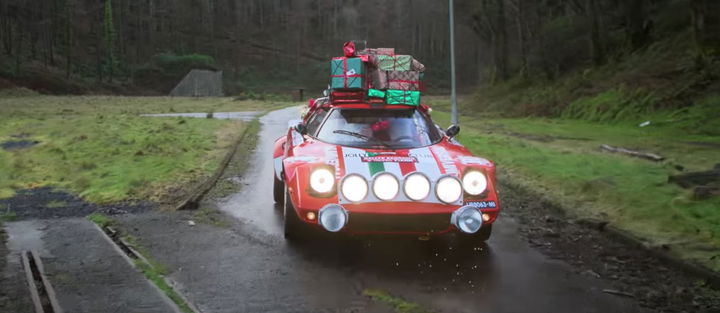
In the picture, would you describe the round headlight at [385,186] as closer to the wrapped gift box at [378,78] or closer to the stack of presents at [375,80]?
the stack of presents at [375,80]

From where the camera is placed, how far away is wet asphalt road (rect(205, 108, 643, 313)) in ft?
15.6

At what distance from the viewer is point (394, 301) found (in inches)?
188

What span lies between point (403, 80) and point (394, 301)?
3776mm

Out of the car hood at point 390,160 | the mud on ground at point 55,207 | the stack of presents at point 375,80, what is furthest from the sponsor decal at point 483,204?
the mud on ground at point 55,207

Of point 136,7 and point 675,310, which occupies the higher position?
point 136,7

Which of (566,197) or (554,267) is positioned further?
(566,197)

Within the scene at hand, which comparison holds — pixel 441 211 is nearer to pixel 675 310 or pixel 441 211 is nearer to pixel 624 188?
pixel 675 310

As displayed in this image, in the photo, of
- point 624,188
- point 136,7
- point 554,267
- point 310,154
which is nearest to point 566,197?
point 624,188

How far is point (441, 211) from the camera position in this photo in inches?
227

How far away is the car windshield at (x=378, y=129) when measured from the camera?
7047mm

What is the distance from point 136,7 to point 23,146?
8602 centimetres

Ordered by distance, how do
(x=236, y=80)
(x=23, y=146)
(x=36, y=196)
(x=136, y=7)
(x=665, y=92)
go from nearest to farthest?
1. (x=36, y=196)
2. (x=23, y=146)
3. (x=665, y=92)
4. (x=236, y=80)
5. (x=136, y=7)

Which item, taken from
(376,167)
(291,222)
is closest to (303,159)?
(291,222)

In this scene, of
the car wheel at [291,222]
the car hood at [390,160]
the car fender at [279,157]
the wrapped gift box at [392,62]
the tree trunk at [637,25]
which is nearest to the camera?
the car hood at [390,160]
